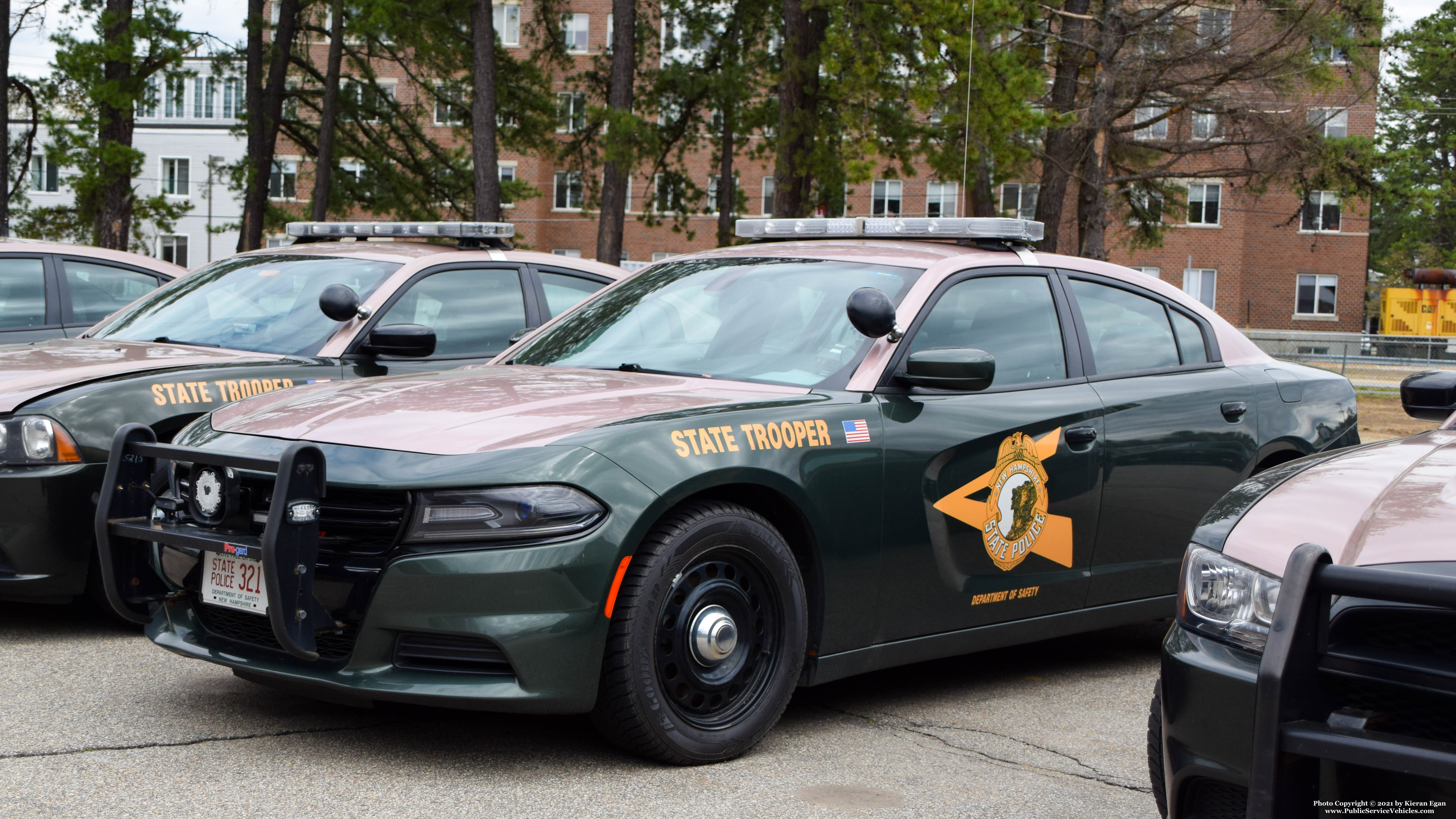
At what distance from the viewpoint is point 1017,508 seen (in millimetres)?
4934

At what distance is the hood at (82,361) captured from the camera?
18.4 ft

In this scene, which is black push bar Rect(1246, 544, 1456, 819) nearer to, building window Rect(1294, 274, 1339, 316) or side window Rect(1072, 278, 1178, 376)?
side window Rect(1072, 278, 1178, 376)

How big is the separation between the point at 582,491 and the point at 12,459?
2.80 m

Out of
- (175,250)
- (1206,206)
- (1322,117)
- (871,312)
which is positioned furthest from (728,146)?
(175,250)

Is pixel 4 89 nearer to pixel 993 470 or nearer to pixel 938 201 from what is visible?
pixel 993 470

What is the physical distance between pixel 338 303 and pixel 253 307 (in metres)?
0.83

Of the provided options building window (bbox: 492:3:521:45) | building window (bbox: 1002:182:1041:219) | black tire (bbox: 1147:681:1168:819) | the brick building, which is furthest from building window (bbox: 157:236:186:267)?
black tire (bbox: 1147:681:1168:819)

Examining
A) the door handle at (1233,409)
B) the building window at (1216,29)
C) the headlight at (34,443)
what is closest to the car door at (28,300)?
the headlight at (34,443)

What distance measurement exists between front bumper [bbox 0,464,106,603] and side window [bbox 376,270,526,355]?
1679mm

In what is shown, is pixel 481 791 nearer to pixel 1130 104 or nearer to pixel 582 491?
pixel 582 491

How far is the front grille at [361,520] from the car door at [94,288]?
5090mm

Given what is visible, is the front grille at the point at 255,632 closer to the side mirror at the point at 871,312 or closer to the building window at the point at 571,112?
the side mirror at the point at 871,312

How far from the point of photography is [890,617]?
460cm

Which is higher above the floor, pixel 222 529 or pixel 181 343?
pixel 181 343
